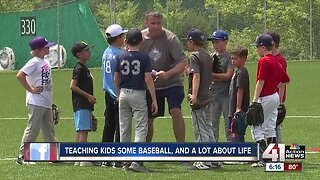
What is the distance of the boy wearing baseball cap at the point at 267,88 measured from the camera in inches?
433

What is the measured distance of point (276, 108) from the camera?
11.3m

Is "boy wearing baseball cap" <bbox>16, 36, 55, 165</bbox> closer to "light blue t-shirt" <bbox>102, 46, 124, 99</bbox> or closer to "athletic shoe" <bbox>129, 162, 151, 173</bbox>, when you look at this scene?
"light blue t-shirt" <bbox>102, 46, 124, 99</bbox>

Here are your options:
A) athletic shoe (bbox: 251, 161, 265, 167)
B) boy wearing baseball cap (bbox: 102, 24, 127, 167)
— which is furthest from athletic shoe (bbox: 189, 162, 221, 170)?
boy wearing baseball cap (bbox: 102, 24, 127, 167)

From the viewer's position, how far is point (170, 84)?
11.9 m

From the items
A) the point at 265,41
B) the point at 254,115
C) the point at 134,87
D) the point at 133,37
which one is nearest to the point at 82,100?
the point at 134,87

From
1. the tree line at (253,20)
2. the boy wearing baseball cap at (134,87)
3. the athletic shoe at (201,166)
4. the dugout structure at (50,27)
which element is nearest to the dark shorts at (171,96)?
the boy wearing baseball cap at (134,87)

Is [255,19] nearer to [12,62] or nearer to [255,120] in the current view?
[12,62]

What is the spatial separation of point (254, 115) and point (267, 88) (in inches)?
21.0

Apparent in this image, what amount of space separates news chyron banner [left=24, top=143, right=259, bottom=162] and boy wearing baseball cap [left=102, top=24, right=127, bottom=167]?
109 cm

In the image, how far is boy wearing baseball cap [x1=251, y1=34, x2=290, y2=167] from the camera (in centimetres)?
1100

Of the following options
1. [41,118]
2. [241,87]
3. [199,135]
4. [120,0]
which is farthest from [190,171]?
[120,0]

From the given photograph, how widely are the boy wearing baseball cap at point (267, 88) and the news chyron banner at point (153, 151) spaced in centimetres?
76

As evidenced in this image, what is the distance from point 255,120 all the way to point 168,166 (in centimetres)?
131

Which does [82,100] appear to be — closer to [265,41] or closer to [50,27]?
[265,41]
